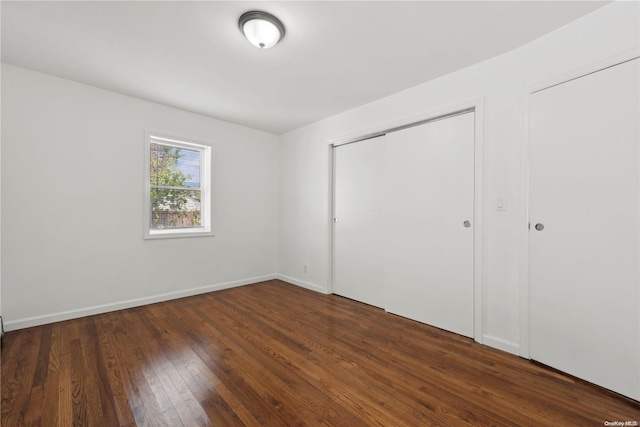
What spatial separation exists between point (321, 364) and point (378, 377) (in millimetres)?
432

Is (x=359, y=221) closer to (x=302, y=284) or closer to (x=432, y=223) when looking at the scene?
(x=432, y=223)

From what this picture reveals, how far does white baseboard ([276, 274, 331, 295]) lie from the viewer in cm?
400

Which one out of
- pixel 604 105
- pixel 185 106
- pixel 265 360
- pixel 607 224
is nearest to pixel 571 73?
pixel 604 105

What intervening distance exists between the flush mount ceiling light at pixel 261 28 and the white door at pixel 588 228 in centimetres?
207

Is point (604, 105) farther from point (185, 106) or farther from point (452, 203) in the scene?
point (185, 106)

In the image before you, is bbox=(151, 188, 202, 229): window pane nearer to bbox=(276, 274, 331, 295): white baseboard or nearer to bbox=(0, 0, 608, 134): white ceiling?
bbox=(0, 0, 608, 134): white ceiling

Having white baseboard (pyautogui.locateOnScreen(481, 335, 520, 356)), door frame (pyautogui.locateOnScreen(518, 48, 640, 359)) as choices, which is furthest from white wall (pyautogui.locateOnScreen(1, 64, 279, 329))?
door frame (pyautogui.locateOnScreen(518, 48, 640, 359))

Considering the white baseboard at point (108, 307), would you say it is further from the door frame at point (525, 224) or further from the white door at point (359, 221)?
the door frame at point (525, 224)

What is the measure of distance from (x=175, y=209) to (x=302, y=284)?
7.17ft

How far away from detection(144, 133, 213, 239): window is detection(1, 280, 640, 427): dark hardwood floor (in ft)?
4.21

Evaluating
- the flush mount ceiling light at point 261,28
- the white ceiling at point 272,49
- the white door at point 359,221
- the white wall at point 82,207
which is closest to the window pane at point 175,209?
the white wall at point 82,207

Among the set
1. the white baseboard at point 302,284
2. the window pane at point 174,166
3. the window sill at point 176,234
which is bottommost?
the white baseboard at point 302,284

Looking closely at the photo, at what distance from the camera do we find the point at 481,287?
2.42 m

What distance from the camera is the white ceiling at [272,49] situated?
186cm
